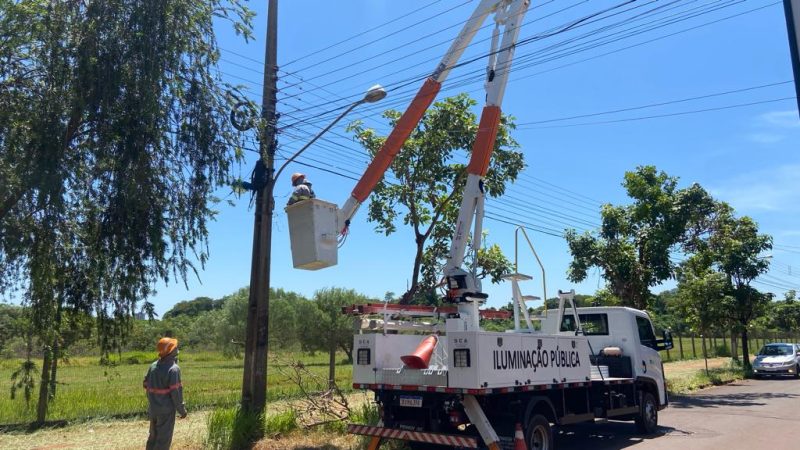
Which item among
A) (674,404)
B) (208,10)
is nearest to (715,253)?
(674,404)

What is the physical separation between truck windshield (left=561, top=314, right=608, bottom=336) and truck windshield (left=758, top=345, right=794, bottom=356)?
19.7m

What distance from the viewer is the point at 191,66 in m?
8.70

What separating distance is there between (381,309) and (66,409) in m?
10.6

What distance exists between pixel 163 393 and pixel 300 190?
313 cm

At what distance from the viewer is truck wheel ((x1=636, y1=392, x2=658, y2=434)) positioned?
11.7 metres

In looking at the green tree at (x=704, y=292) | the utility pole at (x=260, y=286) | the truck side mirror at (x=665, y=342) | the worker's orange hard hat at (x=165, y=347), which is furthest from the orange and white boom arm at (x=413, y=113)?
the green tree at (x=704, y=292)

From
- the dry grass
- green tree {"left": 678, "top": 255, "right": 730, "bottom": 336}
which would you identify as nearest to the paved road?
green tree {"left": 678, "top": 255, "right": 730, "bottom": 336}

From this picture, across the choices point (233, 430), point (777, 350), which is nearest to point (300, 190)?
point (233, 430)

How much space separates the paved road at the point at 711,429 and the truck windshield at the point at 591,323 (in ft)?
6.36

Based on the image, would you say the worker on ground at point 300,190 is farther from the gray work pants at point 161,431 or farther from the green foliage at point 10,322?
the green foliage at point 10,322

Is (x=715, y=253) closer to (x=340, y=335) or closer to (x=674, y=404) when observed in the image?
(x=674, y=404)

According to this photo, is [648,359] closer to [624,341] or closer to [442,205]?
[624,341]

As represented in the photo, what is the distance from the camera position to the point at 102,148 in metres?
7.89

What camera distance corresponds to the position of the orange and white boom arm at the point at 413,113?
932 cm
